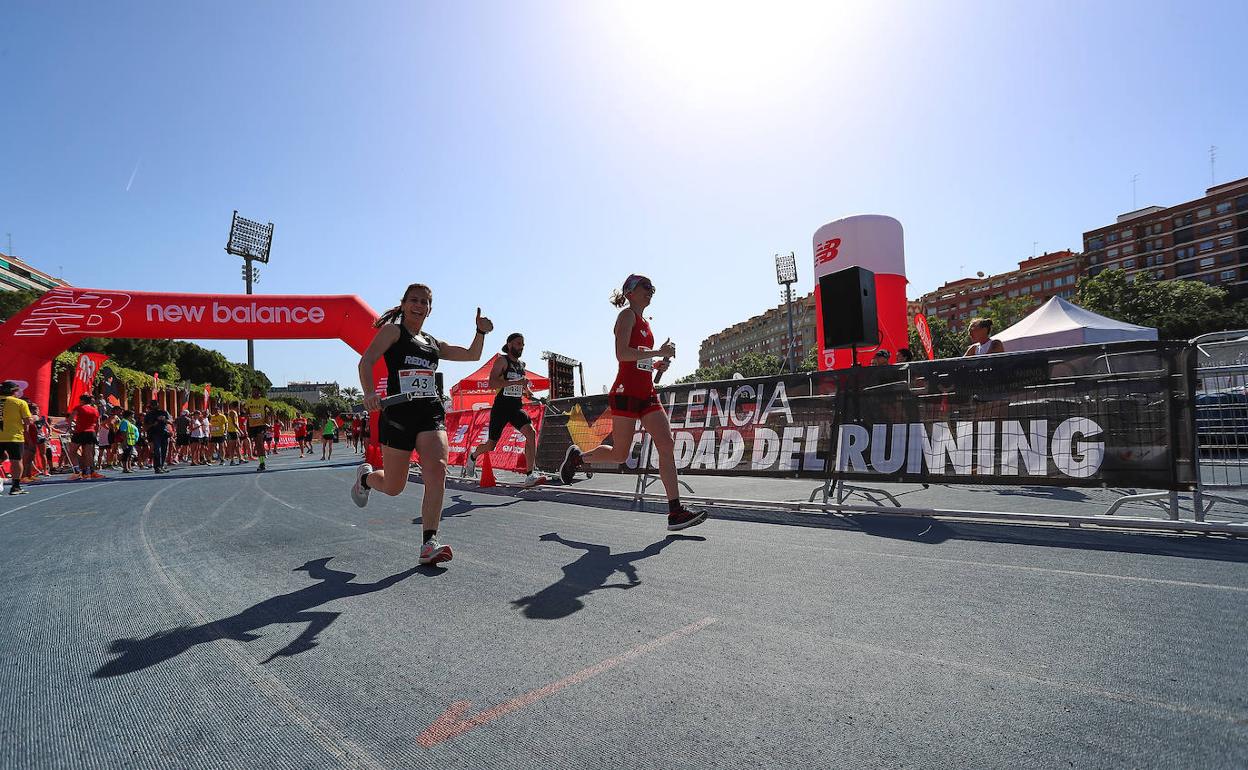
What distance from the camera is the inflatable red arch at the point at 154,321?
13445 mm

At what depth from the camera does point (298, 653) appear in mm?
2230

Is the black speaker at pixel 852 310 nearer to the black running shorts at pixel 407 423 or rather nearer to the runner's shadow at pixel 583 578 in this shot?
the runner's shadow at pixel 583 578

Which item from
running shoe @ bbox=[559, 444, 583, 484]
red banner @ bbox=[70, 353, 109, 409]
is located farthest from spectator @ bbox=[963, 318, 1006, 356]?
red banner @ bbox=[70, 353, 109, 409]

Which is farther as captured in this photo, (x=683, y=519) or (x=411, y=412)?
(x=683, y=519)

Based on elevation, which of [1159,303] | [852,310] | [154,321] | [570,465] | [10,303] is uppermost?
[10,303]

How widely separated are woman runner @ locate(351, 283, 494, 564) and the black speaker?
4550mm

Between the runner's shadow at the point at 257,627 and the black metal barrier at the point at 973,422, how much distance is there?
153 inches

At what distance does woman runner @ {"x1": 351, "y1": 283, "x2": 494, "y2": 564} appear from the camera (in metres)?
3.71

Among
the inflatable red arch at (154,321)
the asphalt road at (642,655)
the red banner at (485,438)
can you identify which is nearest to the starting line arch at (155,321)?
the inflatable red arch at (154,321)

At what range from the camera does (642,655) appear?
2.09 m

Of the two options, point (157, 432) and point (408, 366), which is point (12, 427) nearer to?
point (157, 432)

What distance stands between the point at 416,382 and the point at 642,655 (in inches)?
98.0

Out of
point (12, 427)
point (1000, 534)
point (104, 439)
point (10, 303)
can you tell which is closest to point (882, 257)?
point (1000, 534)

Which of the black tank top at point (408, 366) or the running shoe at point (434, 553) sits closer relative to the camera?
the running shoe at point (434, 553)
